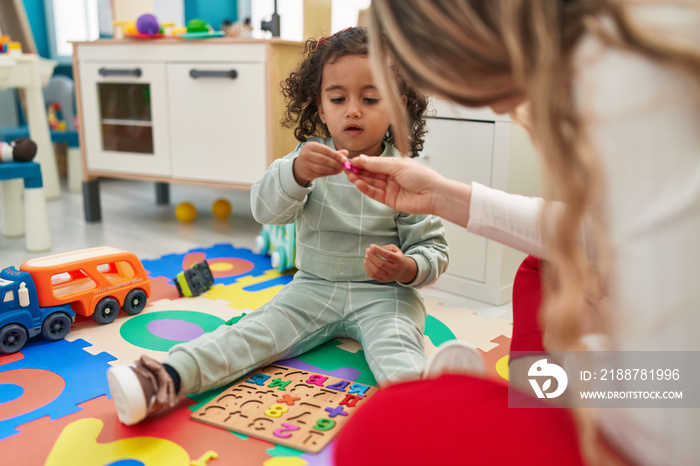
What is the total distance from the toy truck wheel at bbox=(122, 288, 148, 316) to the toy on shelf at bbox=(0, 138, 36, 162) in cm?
79

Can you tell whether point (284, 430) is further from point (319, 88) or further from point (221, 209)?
point (221, 209)

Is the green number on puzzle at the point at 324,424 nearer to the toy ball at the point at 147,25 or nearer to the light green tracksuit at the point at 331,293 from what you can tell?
the light green tracksuit at the point at 331,293

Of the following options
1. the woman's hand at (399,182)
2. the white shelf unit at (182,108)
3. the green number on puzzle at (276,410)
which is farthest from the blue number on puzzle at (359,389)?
the white shelf unit at (182,108)

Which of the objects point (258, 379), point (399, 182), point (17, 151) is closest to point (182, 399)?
point (258, 379)

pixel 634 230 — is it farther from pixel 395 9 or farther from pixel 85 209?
pixel 85 209

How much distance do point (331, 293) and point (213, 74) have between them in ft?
3.48

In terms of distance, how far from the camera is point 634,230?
1.34 feet

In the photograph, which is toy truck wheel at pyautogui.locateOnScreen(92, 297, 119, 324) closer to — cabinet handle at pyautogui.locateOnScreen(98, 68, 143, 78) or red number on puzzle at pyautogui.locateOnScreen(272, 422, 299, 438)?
red number on puzzle at pyautogui.locateOnScreen(272, 422, 299, 438)

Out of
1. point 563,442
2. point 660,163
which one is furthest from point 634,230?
point 563,442

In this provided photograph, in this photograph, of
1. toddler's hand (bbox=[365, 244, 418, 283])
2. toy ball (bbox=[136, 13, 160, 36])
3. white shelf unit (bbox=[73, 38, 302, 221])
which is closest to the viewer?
toddler's hand (bbox=[365, 244, 418, 283])

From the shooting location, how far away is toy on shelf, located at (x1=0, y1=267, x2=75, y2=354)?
106 cm

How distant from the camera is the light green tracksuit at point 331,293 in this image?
0.94m

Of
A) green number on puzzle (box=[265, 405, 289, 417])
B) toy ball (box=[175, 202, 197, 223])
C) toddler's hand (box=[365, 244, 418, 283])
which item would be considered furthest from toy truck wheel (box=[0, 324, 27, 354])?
toy ball (box=[175, 202, 197, 223])

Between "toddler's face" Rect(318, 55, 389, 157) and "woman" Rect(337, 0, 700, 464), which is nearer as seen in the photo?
"woman" Rect(337, 0, 700, 464)
